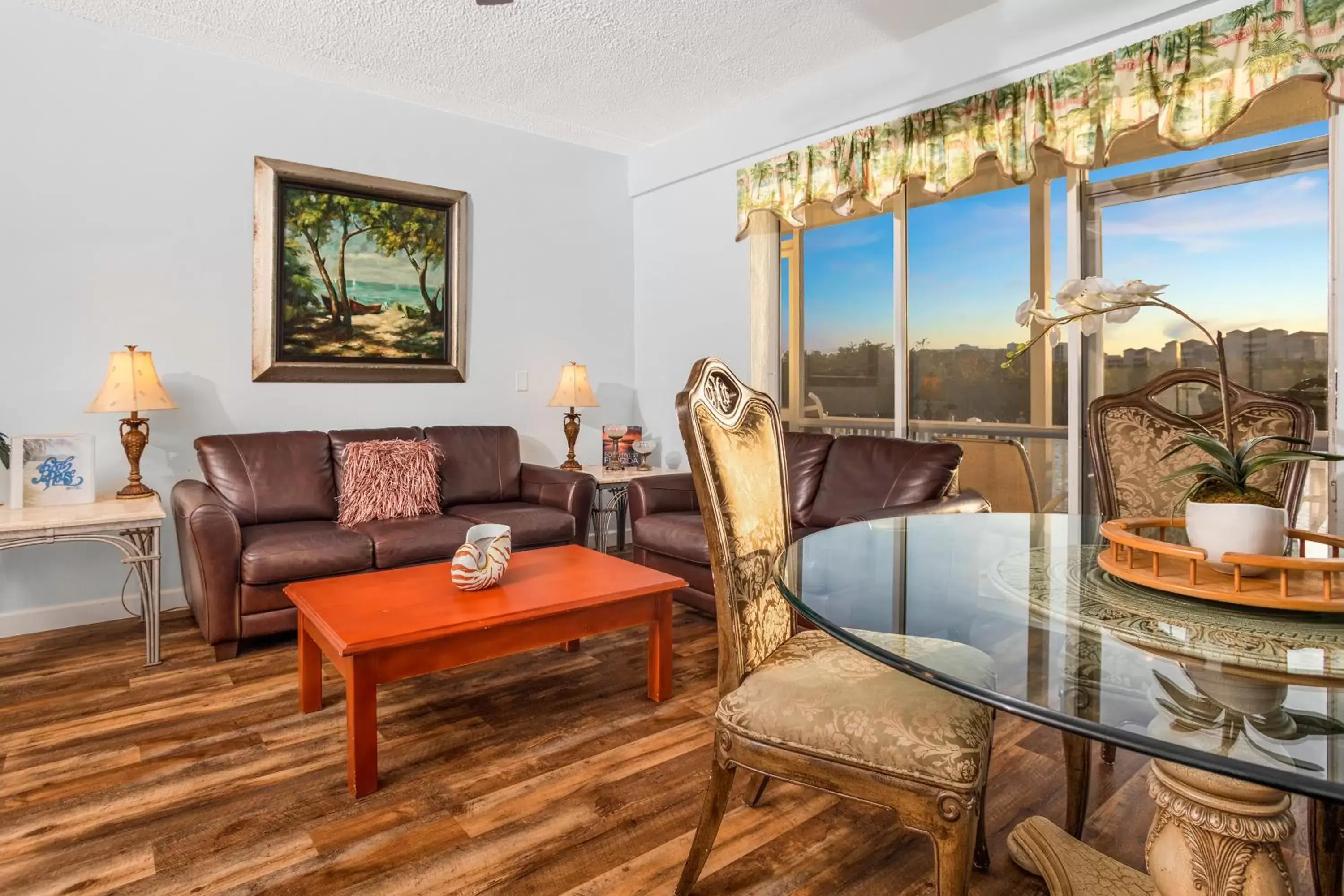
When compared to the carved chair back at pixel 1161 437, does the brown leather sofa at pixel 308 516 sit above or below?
below

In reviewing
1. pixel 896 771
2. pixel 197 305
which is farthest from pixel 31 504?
pixel 896 771

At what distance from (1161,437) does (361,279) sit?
379 centimetres

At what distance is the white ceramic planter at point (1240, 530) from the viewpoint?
1230 millimetres

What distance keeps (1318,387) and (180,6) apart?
475 centimetres

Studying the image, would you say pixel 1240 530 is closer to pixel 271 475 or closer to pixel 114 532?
pixel 114 532

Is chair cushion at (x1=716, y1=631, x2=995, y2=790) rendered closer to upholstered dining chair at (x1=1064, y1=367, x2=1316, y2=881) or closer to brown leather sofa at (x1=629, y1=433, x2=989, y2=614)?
upholstered dining chair at (x1=1064, y1=367, x2=1316, y2=881)

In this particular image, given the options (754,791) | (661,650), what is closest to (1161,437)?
(754,791)

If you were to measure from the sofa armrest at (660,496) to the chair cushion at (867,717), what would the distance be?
2.22 m

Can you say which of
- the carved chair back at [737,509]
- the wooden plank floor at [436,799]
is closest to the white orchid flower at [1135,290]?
the carved chair back at [737,509]

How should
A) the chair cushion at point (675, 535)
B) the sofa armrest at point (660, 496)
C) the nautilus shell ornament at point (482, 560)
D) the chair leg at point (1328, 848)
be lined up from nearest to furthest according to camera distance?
the chair leg at point (1328, 848) → the nautilus shell ornament at point (482, 560) → the chair cushion at point (675, 535) → the sofa armrest at point (660, 496)

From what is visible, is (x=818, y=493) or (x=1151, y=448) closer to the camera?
(x=1151, y=448)

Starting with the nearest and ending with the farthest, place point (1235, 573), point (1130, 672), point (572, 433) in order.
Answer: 1. point (1130, 672)
2. point (1235, 573)
3. point (572, 433)

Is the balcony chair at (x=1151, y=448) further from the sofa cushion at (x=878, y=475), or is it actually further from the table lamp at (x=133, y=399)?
the table lamp at (x=133, y=399)

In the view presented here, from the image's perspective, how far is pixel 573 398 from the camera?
15.3ft
